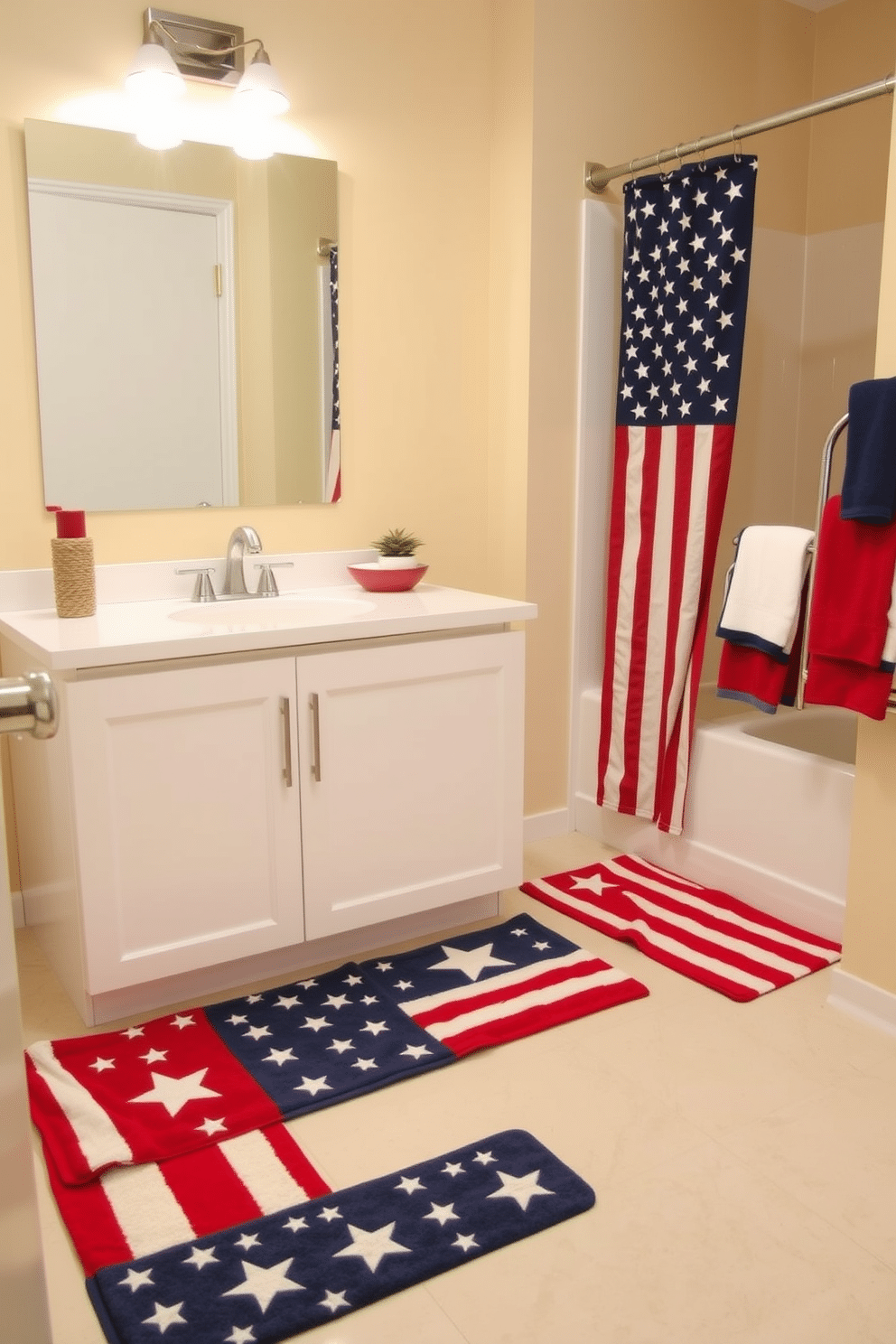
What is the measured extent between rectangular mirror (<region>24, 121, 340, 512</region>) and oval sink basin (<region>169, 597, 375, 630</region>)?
0.27 meters

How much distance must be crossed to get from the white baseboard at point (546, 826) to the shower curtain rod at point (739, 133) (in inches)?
68.6

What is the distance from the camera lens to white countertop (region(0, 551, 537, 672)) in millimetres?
2170

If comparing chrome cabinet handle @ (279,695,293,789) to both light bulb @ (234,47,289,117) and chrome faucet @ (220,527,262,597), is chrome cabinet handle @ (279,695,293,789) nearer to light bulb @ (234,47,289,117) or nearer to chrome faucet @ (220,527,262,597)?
chrome faucet @ (220,527,262,597)

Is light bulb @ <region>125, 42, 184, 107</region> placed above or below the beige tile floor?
above

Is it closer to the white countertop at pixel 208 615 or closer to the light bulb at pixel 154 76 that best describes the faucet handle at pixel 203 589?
the white countertop at pixel 208 615

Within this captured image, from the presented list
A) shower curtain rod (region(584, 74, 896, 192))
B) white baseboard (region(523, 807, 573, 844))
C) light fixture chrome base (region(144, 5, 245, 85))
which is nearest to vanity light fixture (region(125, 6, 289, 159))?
light fixture chrome base (region(144, 5, 245, 85))

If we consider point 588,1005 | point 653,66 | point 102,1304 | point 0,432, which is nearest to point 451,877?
point 588,1005

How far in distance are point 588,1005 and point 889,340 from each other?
1.44 meters

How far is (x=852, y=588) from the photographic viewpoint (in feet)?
7.36

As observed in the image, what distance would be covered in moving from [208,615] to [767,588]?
4.23 ft

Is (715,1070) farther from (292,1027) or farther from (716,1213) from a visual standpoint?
(292,1027)

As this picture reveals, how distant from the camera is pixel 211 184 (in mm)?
2641

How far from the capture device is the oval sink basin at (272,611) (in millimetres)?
2551

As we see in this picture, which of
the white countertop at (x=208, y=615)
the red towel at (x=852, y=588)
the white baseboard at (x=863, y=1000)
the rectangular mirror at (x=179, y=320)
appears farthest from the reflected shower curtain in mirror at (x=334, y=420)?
the white baseboard at (x=863, y=1000)
